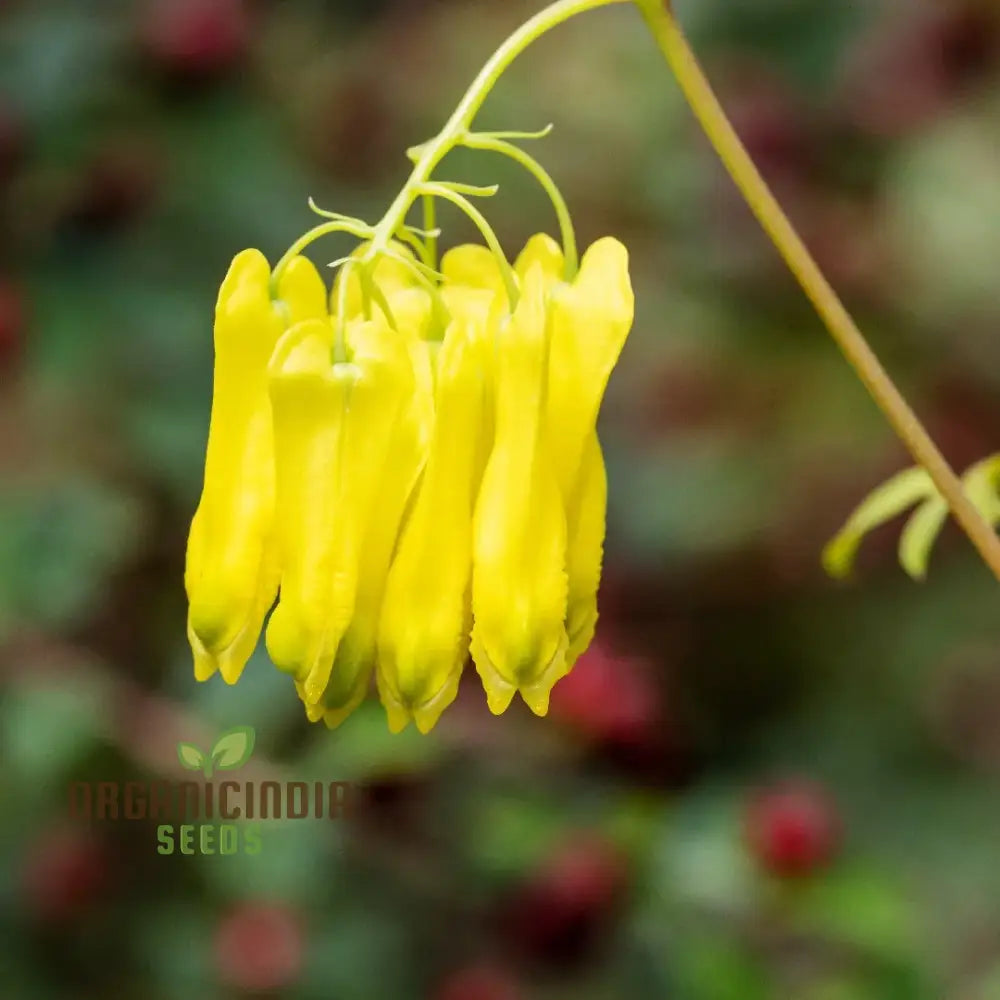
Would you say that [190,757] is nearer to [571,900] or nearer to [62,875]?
[62,875]

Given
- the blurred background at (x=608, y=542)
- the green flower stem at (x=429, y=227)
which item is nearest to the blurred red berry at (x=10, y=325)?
the blurred background at (x=608, y=542)

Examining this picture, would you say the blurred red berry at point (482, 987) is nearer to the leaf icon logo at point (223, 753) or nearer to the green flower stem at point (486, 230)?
the leaf icon logo at point (223, 753)

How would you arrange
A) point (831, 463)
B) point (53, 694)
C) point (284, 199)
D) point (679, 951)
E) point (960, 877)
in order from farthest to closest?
point (831, 463)
point (960, 877)
point (284, 199)
point (53, 694)
point (679, 951)

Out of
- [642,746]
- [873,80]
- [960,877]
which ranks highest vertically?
[873,80]

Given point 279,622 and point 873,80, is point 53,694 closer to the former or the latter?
point 279,622

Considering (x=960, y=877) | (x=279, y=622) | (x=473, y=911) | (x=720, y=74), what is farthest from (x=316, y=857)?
(x=720, y=74)

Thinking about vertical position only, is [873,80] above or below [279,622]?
above
